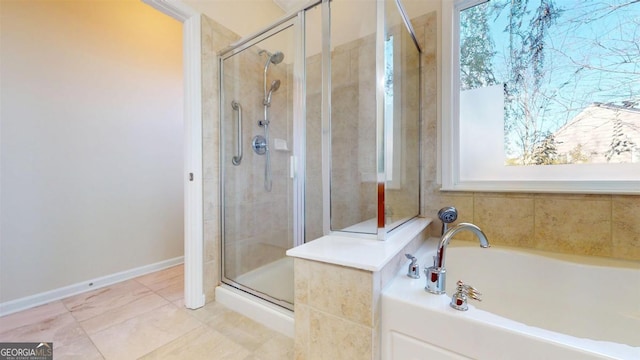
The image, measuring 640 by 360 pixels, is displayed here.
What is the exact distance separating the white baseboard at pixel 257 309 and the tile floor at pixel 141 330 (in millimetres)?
34

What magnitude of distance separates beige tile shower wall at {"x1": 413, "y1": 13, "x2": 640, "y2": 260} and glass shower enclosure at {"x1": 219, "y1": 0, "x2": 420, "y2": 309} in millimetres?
97

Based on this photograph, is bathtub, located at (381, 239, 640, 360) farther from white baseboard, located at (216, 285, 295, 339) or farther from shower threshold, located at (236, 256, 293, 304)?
shower threshold, located at (236, 256, 293, 304)

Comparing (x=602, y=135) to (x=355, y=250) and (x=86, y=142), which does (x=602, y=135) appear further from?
(x=86, y=142)

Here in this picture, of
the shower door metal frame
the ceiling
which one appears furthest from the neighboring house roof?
the ceiling

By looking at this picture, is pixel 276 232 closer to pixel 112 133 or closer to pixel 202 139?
pixel 202 139

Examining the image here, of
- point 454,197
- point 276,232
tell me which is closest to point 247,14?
→ point 276,232

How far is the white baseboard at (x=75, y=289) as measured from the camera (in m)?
1.61

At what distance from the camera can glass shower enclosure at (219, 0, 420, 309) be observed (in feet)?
4.57

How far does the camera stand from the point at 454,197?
5.17 ft

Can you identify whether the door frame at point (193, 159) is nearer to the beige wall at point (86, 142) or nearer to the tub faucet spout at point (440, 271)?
the beige wall at point (86, 142)

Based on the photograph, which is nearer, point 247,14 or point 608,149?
point 608,149

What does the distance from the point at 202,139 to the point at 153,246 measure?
4.71ft

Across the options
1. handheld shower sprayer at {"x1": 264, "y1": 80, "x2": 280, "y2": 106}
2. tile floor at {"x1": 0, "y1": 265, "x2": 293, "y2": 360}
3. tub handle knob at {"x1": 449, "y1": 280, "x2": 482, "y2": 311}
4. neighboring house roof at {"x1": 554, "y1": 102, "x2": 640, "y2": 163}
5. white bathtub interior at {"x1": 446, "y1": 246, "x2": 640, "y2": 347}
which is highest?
handheld shower sprayer at {"x1": 264, "y1": 80, "x2": 280, "y2": 106}

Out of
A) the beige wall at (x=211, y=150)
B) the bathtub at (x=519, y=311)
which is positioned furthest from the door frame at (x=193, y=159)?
the bathtub at (x=519, y=311)
